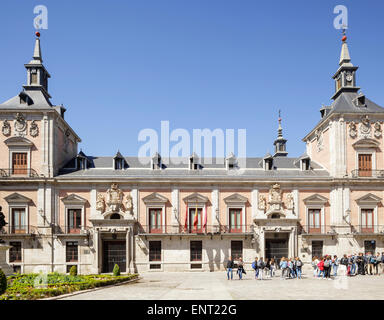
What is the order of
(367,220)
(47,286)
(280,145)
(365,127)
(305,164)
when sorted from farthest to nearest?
(280,145), (305,164), (365,127), (367,220), (47,286)

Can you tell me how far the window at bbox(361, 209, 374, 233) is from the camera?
120 feet

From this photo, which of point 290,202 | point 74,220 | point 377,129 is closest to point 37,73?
point 74,220

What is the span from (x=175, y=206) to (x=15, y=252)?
569 inches

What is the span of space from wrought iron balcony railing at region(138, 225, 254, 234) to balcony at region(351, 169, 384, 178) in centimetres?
1065

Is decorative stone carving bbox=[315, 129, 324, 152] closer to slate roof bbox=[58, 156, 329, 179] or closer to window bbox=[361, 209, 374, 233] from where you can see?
slate roof bbox=[58, 156, 329, 179]

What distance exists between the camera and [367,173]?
3756cm

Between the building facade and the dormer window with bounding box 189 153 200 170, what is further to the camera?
the dormer window with bounding box 189 153 200 170

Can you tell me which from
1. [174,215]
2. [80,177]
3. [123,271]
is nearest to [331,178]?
[174,215]

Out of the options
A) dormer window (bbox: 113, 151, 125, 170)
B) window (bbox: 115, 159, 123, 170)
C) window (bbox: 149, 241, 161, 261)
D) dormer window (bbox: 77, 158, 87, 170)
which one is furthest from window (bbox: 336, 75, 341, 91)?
dormer window (bbox: 77, 158, 87, 170)

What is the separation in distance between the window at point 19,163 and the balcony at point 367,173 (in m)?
29.8

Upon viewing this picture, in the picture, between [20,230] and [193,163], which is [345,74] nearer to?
[193,163]

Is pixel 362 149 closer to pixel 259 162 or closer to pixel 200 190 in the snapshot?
pixel 259 162

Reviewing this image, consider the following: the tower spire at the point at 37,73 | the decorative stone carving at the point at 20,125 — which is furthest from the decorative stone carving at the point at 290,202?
the tower spire at the point at 37,73
